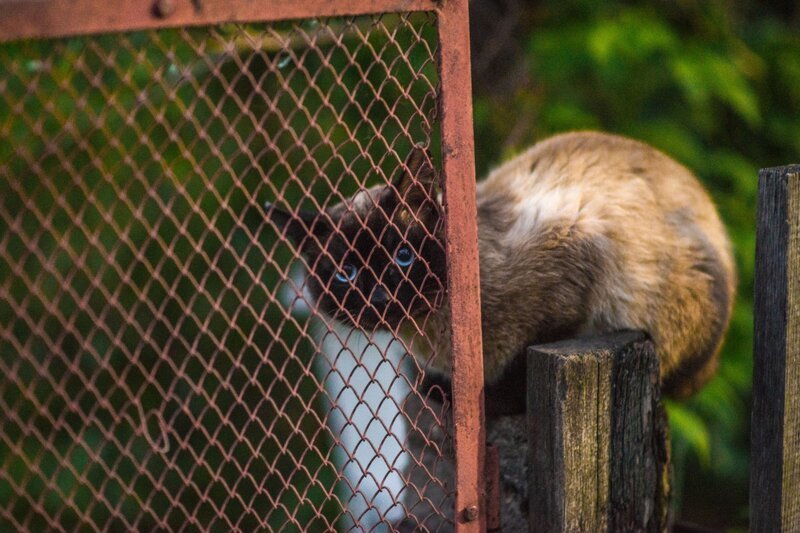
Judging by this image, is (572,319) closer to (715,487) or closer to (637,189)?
(637,189)

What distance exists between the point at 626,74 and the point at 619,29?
1.34ft

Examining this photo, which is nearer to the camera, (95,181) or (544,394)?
(544,394)

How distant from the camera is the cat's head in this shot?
195cm

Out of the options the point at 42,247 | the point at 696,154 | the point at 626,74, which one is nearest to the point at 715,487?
the point at 696,154

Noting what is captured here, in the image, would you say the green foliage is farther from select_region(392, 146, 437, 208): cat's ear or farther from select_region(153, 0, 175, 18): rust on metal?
select_region(153, 0, 175, 18): rust on metal

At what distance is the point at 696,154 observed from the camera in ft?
13.7

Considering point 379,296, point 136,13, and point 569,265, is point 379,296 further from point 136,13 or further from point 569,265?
point 136,13

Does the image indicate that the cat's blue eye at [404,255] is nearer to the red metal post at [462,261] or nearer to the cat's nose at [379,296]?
the cat's nose at [379,296]

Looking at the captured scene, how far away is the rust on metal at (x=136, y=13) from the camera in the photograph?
54.7 inches

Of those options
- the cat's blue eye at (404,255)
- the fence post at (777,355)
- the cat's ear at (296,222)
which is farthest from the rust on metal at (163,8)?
the fence post at (777,355)

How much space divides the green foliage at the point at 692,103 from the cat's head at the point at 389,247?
1.82 metres

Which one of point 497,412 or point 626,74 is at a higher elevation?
point 626,74

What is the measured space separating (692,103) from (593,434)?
2827mm

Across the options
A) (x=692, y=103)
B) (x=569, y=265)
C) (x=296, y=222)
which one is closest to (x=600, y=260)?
(x=569, y=265)
